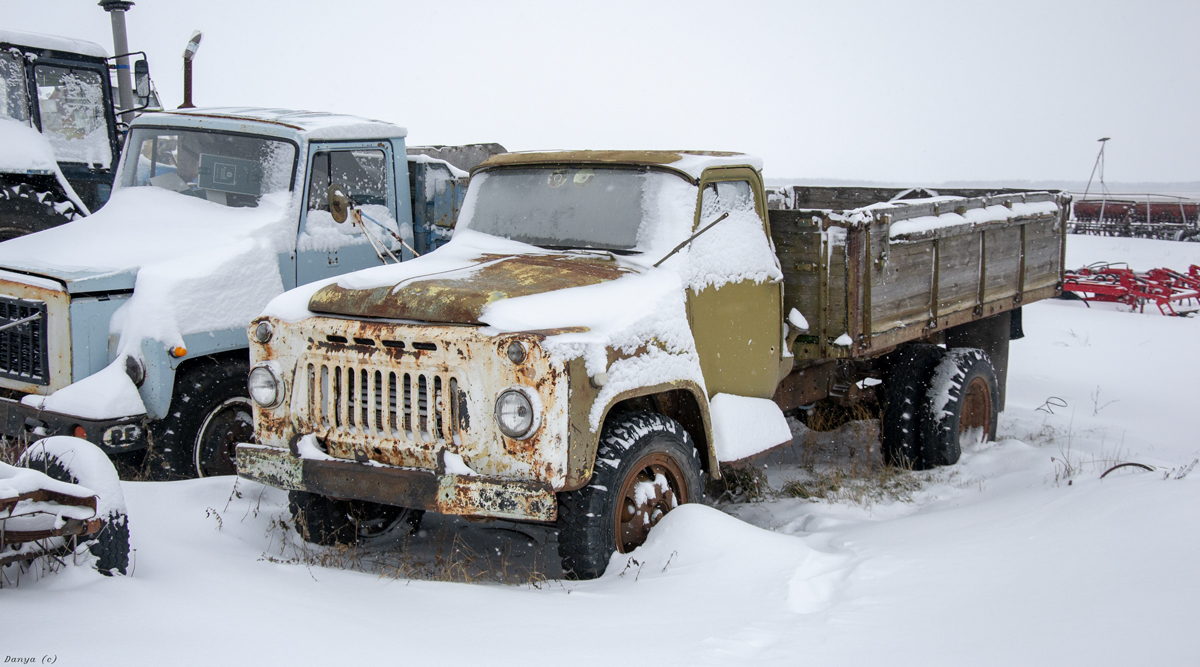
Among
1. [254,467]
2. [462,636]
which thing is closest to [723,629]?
[462,636]

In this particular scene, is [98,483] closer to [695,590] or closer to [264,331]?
[264,331]

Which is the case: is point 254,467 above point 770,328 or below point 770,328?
below

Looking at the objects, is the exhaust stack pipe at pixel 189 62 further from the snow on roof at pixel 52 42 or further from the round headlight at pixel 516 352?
the round headlight at pixel 516 352

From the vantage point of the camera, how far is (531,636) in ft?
11.5

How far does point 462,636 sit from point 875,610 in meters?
1.61

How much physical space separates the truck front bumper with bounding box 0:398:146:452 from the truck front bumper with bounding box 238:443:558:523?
1.18 meters

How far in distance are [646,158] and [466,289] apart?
1.45m

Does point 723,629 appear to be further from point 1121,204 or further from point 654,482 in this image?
point 1121,204

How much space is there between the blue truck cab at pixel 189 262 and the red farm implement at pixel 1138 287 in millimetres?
12625

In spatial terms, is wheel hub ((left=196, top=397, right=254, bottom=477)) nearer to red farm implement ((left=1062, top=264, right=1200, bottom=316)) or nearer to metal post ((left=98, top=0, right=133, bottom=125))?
metal post ((left=98, top=0, right=133, bottom=125))

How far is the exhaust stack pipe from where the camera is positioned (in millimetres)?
8102

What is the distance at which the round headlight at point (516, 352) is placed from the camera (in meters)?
3.99

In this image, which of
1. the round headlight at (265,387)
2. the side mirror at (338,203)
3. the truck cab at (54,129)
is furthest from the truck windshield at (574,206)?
the truck cab at (54,129)

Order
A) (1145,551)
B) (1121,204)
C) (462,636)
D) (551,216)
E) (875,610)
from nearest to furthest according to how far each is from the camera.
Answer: (462,636) → (875,610) → (1145,551) → (551,216) → (1121,204)
